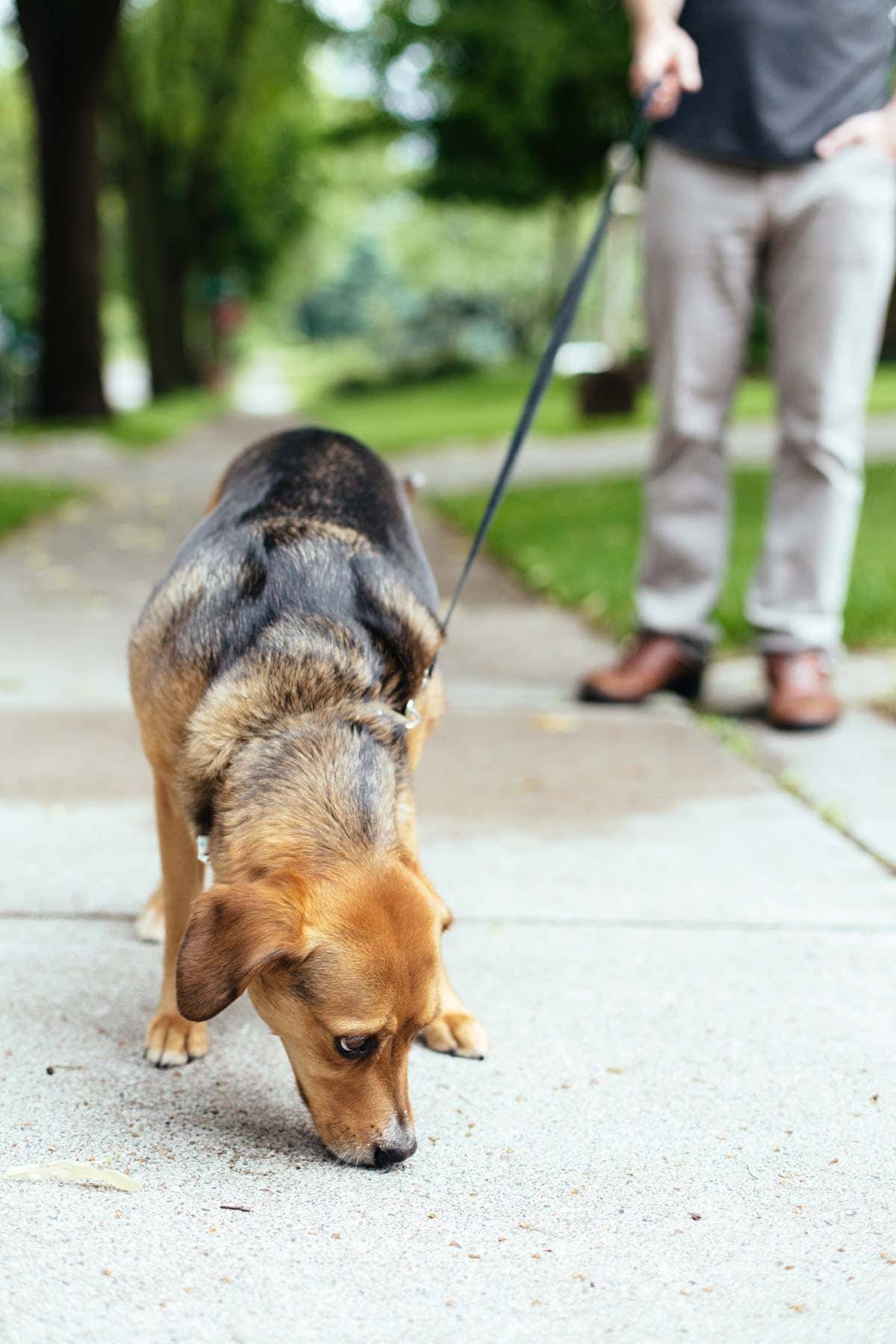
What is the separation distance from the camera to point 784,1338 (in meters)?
1.97

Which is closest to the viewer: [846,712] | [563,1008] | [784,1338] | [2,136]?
[784,1338]

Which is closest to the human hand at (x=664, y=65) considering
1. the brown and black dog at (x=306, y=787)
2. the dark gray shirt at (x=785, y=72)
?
the dark gray shirt at (x=785, y=72)

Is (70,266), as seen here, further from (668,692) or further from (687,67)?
(687,67)

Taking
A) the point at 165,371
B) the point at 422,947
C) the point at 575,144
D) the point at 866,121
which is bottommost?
the point at 165,371

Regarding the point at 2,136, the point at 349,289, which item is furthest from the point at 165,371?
the point at 349,289

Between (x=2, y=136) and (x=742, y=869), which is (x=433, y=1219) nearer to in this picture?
(x=742, y=869)

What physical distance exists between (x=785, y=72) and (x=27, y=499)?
7.60m

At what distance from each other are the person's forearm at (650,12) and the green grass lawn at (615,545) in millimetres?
2570

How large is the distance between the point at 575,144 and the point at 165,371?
10.2 m

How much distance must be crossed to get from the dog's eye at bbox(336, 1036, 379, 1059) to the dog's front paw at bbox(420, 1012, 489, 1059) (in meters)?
0.50

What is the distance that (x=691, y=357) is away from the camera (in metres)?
5.09

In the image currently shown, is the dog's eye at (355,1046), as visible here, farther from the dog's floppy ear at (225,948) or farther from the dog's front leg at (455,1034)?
the dog's front leg at (455,1034)

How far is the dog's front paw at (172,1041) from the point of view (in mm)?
2762

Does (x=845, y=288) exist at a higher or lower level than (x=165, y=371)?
higher
